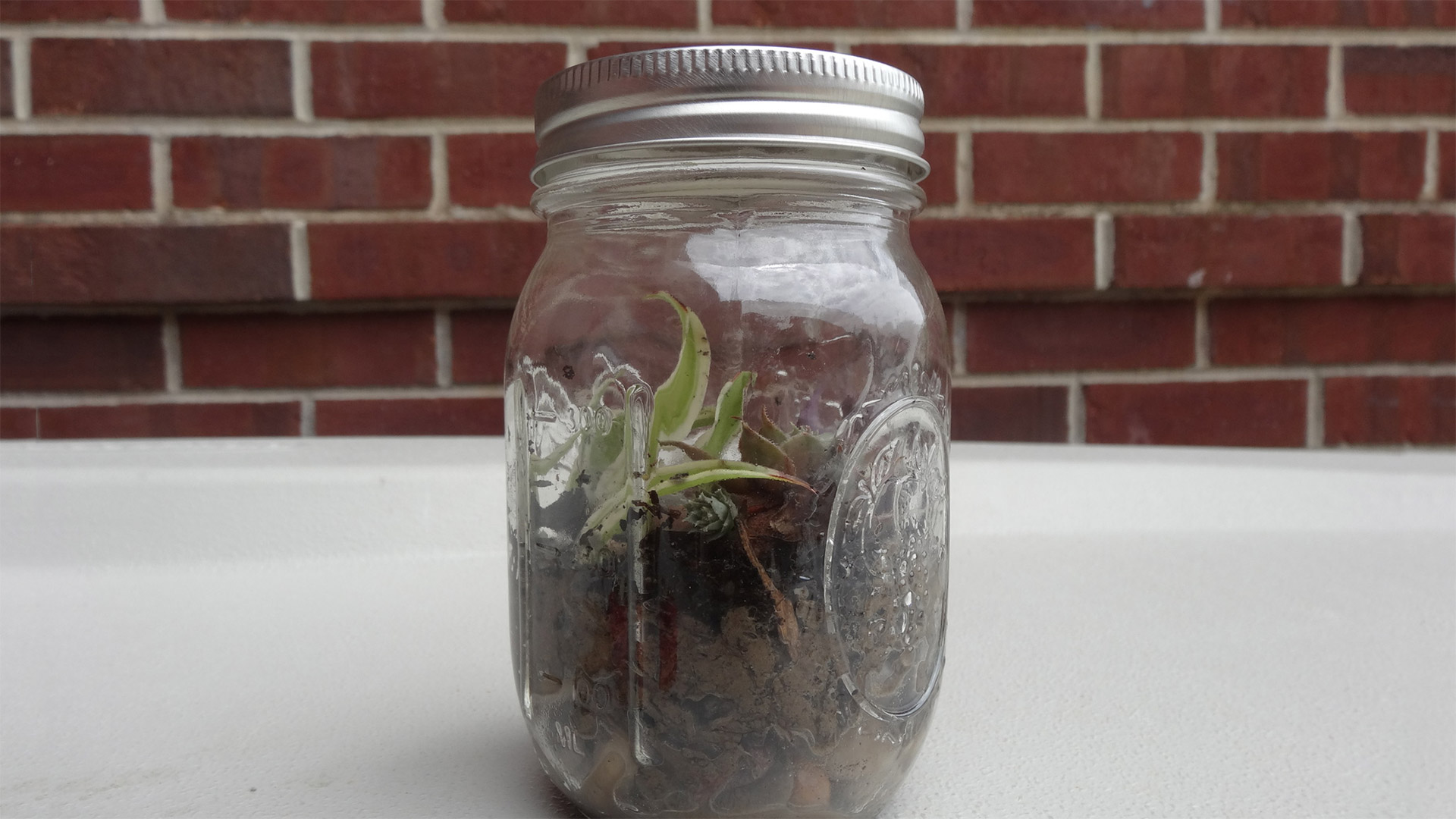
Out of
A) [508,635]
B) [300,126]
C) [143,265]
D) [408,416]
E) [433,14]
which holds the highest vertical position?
[433,14]

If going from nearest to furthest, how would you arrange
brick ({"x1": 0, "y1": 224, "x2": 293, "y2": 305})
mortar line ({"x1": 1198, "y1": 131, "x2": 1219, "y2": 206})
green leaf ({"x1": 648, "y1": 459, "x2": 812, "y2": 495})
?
green leaf ({"x1": 648, "y1": 459, "x2": 812, "y2": 495}) → brick ({"x1": 0, "y1": 224, "x2": 293, "y2": 305}) → mortar line ({"x1": 1198, "y1": 131, "x2": 1219, "y2": 206})

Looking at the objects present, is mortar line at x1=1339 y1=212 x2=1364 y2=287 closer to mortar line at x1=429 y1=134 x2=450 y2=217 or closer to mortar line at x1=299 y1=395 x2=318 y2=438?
mortar line at x1=429 y1=134 x2=450 y2=217

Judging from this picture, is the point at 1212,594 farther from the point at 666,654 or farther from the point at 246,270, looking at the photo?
the point at 246,270

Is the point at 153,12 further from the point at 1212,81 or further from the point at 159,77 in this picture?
the point at 1212,81

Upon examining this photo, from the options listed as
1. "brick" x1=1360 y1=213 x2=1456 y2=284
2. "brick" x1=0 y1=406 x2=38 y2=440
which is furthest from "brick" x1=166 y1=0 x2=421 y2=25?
"brick" x1=1360 y1=213 x2=1456 y2=284

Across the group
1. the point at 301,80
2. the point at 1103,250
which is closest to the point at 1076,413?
the point at 1103,250
